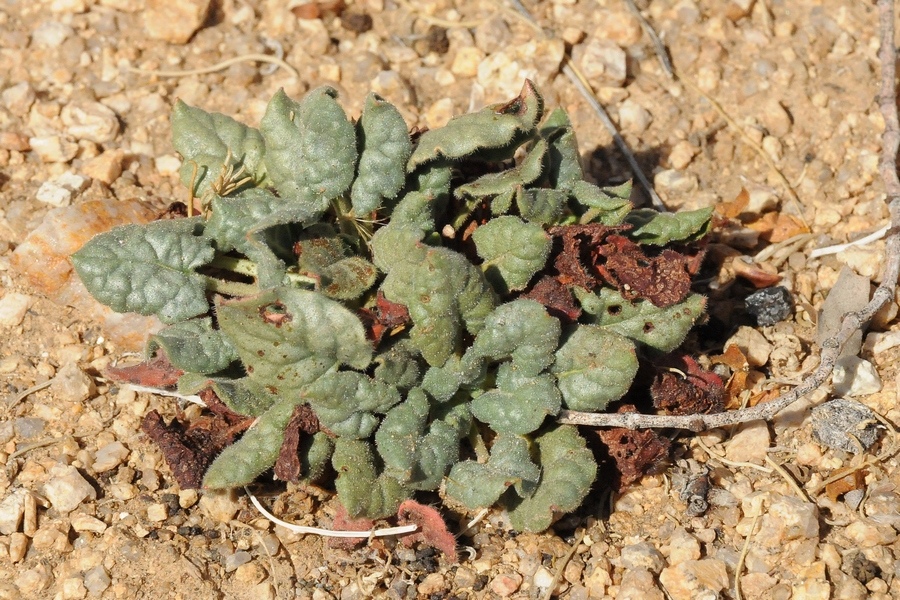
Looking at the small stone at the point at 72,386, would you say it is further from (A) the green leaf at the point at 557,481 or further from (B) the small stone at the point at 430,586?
(A) the green leaf at the point at 557,481

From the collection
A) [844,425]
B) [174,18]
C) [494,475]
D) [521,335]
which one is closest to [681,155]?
[844,425]

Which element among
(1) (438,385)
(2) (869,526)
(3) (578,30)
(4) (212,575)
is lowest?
(4) (212,575)

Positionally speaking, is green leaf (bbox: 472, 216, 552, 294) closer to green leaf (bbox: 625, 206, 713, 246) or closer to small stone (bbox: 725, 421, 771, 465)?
green leaf (bbox: 625, 206, 713, 246)

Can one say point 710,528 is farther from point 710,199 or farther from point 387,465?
point 710,199

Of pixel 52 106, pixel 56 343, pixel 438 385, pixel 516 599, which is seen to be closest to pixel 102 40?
pixel 52 106

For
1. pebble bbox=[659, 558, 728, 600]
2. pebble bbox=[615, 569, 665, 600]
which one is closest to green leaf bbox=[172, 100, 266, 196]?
pebble bbox=[615, 569, 665, 600]

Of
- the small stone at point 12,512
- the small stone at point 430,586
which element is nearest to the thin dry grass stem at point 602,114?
the small stone at point 430,586

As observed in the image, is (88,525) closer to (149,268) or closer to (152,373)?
(152,373)
